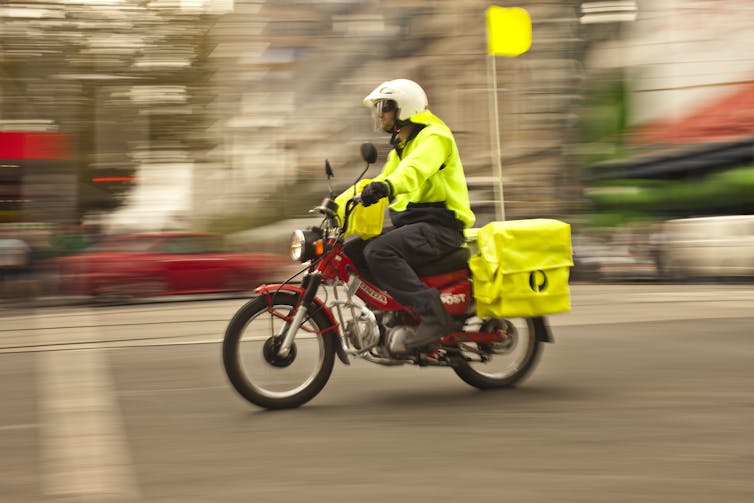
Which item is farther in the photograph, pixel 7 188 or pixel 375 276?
pixel 7 188

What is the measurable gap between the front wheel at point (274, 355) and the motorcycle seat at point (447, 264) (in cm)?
66

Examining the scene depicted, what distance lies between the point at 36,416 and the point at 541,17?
31.8 m

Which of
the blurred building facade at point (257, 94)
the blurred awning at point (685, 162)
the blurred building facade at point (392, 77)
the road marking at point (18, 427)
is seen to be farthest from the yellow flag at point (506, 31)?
the blurred awning at point (685, 162)

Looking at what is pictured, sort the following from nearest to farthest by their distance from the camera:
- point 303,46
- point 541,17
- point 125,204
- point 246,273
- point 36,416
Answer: point 36,416, point 246,273, point 125,204, point 541,17, point 303,46

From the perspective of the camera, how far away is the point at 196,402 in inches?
259

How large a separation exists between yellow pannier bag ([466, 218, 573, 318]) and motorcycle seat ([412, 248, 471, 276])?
0.05 m

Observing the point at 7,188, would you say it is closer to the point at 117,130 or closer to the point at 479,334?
the point at 117,130

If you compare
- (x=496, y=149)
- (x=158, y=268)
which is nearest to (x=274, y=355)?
(x=496, y=149)

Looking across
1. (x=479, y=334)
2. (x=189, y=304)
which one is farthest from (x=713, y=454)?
(x=189, y=304)

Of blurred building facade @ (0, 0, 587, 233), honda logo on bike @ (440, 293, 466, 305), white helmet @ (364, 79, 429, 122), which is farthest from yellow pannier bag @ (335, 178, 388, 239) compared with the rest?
blurred building facade @ (0, 0, 587, 233)

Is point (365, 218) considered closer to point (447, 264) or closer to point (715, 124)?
point (447, 264)

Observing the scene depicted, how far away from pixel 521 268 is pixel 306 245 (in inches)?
49.1

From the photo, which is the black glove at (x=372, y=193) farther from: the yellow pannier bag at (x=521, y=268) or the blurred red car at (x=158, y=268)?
the blurred red car at (x=158, y=268)

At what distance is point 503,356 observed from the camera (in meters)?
6.91
